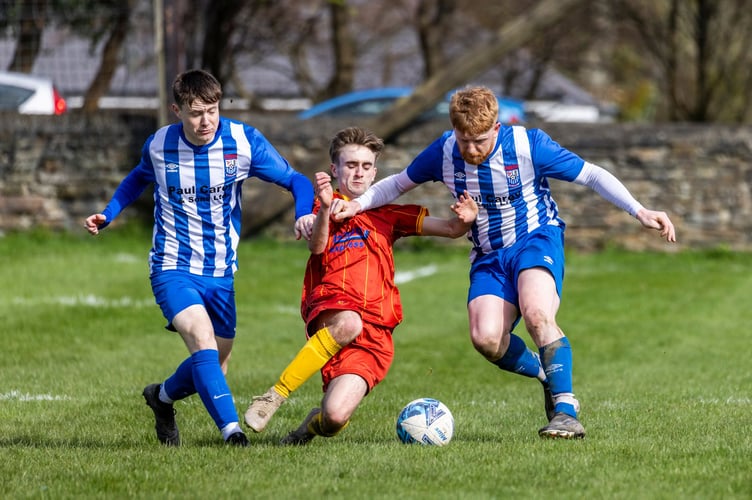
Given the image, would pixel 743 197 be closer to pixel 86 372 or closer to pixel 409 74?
pixel 86 372

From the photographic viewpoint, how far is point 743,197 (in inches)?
635

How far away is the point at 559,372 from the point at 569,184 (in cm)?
1019

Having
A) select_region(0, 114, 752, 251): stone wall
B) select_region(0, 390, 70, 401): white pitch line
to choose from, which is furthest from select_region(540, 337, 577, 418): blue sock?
select_region(0, 114, 752, 251): stone wall

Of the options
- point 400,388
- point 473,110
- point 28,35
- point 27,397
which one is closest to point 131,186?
point 473,110

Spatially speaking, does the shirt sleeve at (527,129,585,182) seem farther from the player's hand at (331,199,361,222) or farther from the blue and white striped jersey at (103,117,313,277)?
the blue and white striped jersey at (103,117,313,277)

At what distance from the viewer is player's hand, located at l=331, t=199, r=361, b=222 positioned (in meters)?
6.00

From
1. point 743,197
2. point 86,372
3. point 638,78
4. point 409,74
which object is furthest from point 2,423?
point 638,78

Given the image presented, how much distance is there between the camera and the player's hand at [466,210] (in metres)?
6.02

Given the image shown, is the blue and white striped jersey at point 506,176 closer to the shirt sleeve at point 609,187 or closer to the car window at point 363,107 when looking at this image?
the shirt sleeve at point 609,187

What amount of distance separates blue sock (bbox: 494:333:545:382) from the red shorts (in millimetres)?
723

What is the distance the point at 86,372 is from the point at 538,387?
340 centimetres

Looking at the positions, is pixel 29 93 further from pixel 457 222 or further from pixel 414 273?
pixel 457 222

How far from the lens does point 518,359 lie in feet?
21.4

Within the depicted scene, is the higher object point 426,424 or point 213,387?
point 213,387
